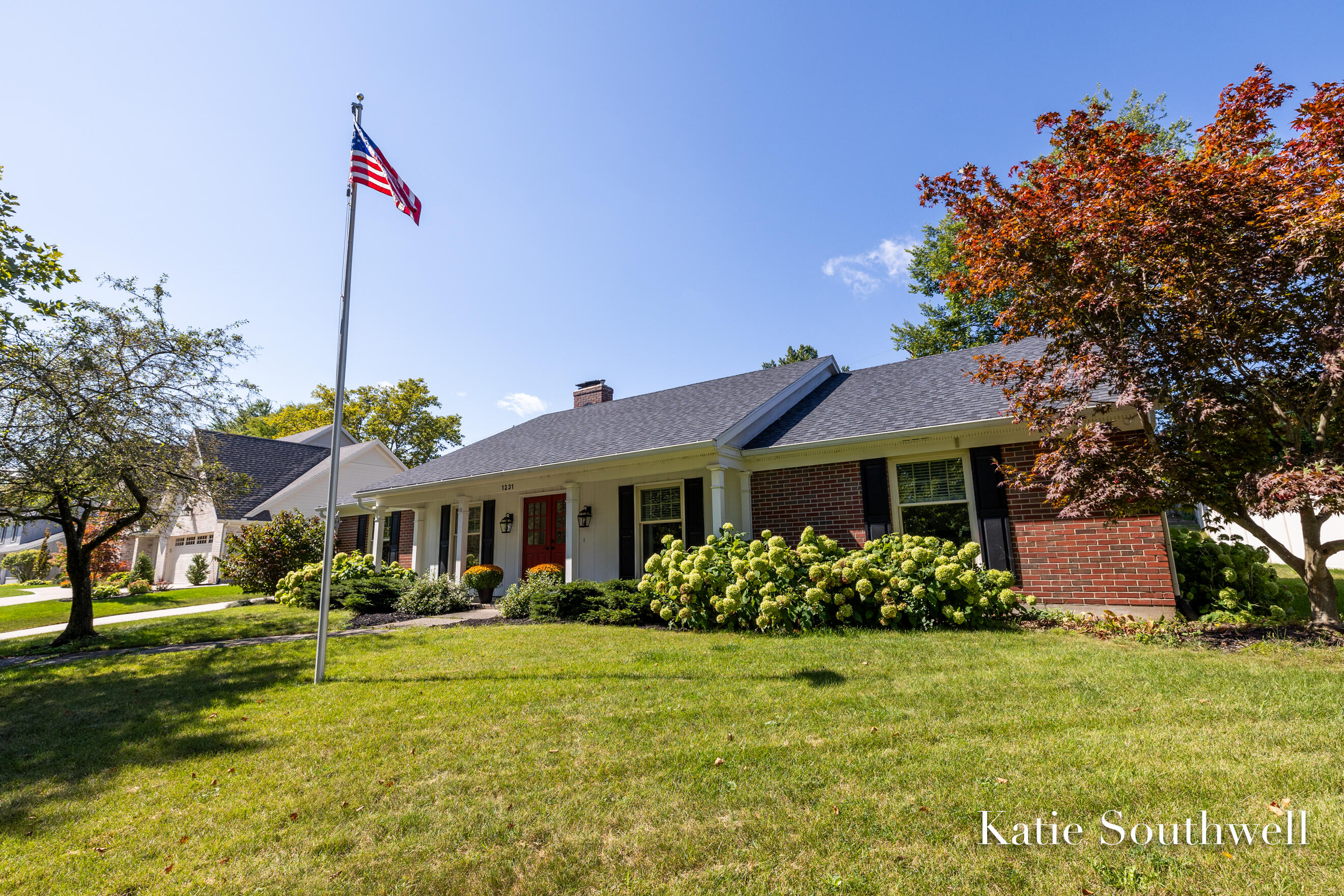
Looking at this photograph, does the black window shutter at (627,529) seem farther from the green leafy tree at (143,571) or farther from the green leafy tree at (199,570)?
the green leafy tree at (143,571)

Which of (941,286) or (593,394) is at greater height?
(941,286)

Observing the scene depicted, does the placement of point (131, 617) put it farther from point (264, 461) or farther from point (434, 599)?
point (264, 461)

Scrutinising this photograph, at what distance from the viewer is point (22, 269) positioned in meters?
7.98

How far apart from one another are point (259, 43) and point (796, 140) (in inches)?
312

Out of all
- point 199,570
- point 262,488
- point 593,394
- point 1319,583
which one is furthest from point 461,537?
point 199,570

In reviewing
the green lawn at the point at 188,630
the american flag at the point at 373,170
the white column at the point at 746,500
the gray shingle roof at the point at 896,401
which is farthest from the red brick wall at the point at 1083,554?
the green lawn at the point at 188,630

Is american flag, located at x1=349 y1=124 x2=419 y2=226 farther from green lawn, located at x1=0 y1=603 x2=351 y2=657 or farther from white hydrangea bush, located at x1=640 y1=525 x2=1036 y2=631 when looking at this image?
green lawn, located at x1=0 y1=603 x2=351 y2=657

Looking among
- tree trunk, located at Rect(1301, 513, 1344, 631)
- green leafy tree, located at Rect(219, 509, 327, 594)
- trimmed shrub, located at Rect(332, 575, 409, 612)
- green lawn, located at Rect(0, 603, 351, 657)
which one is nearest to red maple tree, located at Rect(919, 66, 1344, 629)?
tree trunk, located at Rect(1301, 513, 1344, 631)

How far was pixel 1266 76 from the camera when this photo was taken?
5.71 metres

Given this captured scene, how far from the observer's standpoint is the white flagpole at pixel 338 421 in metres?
5.86

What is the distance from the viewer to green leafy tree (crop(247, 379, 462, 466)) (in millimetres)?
39531

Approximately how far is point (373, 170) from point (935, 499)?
27.2ft

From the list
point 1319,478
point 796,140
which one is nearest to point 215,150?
point 796,140

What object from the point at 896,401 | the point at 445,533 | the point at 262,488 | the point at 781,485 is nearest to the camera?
the point at 781,485
